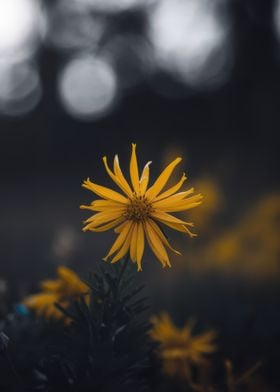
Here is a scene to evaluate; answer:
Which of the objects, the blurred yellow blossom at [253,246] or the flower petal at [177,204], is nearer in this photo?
the flower petal at [177,204]

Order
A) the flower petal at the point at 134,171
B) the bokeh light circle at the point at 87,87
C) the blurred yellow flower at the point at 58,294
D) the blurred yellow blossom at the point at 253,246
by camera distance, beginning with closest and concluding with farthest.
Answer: the flower petal at the point at 134,171
the blurred yellow flower at the point at 58,294
the blurred yellow blossom at the point at 253,246
the bokeh light circle at the point at 87,87

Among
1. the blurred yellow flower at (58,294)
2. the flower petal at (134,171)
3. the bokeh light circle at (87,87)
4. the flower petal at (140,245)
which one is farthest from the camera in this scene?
the bokeh light circle at (87,87)

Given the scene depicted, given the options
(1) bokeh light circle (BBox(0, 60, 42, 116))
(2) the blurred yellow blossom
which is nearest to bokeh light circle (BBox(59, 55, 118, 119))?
(1) bokeh light circle (BBox(0, 60, 42, 116))

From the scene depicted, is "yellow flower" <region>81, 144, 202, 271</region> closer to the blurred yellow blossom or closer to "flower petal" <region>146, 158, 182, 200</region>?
"flower petal" <region>146, 158, 182, 200</region>

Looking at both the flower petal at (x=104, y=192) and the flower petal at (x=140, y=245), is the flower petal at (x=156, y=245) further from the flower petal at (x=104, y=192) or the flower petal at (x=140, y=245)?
the flower petal at (x=104, y=192)

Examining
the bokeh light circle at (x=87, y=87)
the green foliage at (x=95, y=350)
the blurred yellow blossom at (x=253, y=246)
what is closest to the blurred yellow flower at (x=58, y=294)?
the green foliage at (x=95, y=350)

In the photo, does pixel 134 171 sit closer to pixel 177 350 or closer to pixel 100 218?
pixel 100 218

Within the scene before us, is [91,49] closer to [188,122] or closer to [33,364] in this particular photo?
[188,122]

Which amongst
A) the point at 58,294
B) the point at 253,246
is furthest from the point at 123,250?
the point at 253,246
